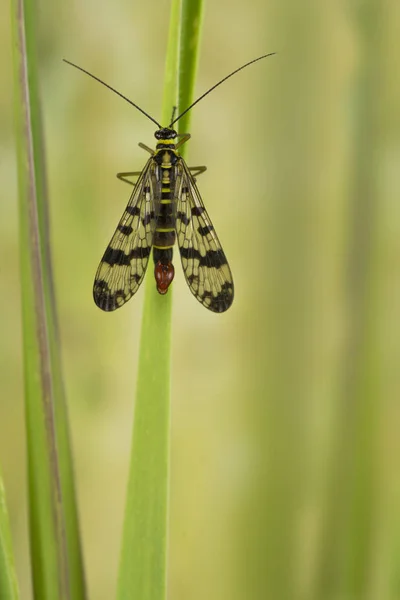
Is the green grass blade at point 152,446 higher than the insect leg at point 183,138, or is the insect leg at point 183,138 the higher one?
the insect leg at point 183,138

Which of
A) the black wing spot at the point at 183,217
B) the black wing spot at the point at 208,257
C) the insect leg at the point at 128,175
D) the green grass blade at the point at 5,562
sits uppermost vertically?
the insect leg at the point at 128,175

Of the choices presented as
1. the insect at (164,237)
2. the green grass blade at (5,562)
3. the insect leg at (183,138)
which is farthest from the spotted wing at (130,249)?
the green grass blade at (5,562)

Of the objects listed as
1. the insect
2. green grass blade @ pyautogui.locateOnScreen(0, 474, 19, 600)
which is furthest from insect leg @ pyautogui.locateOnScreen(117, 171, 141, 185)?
green grass blade @ pyautogui.locateOnScreen(0, 474, 19, 600)

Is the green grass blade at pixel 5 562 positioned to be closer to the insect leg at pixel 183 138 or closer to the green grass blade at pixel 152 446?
the green grass blade at pixel 152 446

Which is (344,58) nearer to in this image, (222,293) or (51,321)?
(222,293)

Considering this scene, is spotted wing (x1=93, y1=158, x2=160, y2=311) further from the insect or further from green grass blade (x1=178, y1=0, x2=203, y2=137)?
green grass blade (x1=178, y1=0, x2=203, y2=137)

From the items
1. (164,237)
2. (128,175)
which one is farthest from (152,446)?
(128,175)

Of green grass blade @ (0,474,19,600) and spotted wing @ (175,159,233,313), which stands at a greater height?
spotted wing @ (175,159,233,313)
